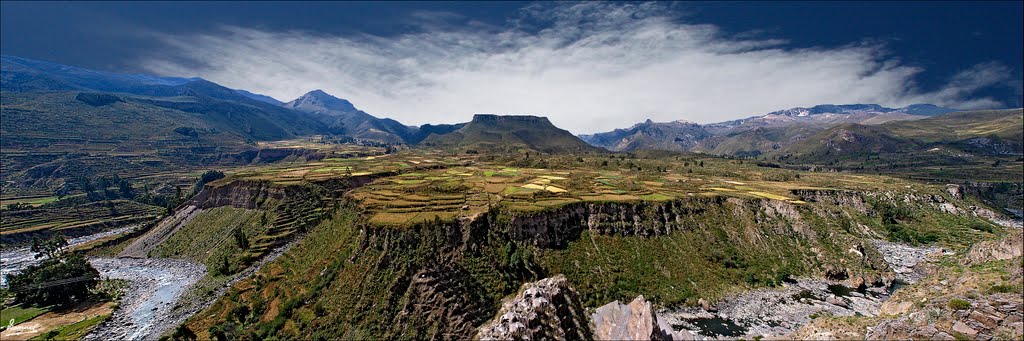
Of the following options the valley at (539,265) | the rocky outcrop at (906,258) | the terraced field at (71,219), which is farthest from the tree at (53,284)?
the rocky outcrop at (906,258)

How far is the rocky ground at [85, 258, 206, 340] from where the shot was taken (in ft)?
193

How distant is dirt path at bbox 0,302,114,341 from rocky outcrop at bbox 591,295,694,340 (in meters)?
89.0

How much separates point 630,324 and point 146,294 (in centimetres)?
9427

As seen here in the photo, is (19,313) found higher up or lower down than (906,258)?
lower down

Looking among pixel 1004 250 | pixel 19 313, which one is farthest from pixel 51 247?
pixel 1004 250

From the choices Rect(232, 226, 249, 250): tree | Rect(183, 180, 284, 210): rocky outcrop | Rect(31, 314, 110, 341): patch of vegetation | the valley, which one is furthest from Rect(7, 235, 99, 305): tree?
Rect(183, 180, 284, 210): rocky outcrop

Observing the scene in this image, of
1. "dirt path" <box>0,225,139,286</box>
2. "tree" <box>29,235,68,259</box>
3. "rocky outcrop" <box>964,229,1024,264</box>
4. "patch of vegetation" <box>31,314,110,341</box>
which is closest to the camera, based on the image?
"rocky outcrop" <box>964,229,1024,264</box>

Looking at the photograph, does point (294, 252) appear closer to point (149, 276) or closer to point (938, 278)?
point (149, 276)

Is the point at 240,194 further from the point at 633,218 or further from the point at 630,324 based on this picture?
the point at 630,324

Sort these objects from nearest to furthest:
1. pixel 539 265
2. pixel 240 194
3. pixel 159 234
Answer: pixel 539 265 < pixel 240 194 < pixel 159 234

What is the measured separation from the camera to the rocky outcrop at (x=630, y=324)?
25.4m

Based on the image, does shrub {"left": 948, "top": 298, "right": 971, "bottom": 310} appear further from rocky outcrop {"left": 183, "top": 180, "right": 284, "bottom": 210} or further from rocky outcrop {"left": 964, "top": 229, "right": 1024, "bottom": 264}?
rocky outcrop {"left": 183, "top": 180, "right": 284, "bottom": 210}

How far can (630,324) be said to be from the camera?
2645 cm

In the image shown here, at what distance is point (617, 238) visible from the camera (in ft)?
235
